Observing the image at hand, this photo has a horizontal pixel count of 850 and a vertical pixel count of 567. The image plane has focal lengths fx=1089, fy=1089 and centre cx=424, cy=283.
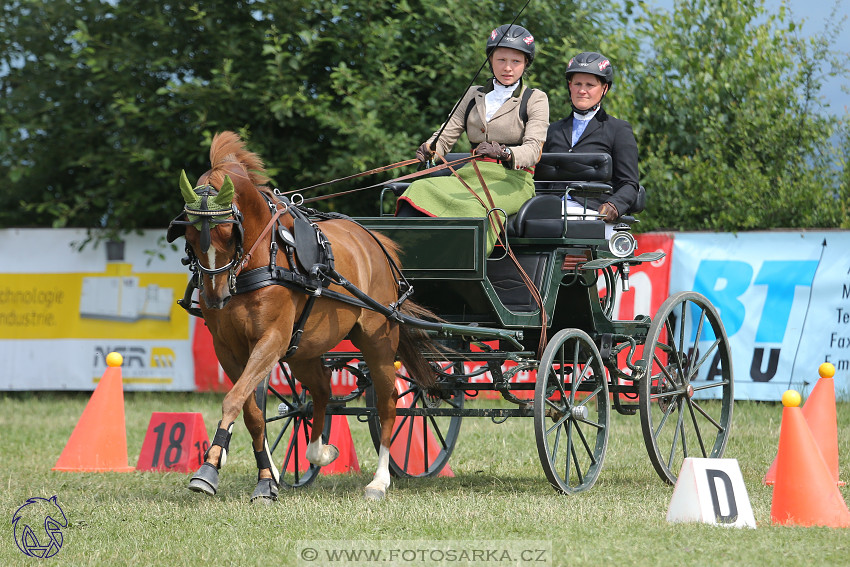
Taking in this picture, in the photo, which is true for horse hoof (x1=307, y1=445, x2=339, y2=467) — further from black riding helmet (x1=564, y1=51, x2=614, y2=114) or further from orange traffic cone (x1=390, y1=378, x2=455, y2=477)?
black riding helmet (x1=564, y1=51, x2=614, y2=114)

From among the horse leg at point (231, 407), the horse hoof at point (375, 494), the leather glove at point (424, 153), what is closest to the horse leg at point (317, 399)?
the horse hoof at point (375, 494)

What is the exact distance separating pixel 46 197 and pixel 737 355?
8090 millimetres

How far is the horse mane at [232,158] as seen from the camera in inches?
216

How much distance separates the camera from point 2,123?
1294 centimetres

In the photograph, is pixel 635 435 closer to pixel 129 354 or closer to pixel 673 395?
pixel 673 395

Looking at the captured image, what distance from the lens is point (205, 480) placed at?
5.08 m

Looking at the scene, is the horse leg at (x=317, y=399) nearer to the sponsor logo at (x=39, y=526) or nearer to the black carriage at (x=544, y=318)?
the black carriage at (x=544, y=318)

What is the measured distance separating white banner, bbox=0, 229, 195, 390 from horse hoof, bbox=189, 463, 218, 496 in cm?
703

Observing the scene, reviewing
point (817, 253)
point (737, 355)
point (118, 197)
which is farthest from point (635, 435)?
point (118, 197)

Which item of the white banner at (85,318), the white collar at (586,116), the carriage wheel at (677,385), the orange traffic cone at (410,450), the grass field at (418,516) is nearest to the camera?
the grass field at (418,516)

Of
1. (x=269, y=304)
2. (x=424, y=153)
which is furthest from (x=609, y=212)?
(x=269, y=304)

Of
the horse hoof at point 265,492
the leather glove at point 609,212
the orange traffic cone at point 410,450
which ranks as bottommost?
the orange traffic cone at point 410,450

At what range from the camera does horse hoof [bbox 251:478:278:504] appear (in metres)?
5.79

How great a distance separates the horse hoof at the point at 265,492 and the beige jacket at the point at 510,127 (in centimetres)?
225
